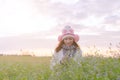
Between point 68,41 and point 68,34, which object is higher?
point 68,34

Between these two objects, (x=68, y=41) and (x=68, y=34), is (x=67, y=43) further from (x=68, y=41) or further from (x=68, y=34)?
(x=68, y=34)

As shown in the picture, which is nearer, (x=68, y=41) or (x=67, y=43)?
(x=68, y=41)

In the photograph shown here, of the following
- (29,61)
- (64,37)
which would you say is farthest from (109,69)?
(29,61)

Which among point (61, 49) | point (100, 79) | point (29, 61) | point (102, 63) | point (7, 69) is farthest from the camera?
point (29, 61)

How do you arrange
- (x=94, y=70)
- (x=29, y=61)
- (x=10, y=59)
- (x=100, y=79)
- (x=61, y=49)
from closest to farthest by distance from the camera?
1. (x=100, y=79)
2. (x=94, y=70)
3. (x=61, y=49)
4. (x=29, y=61)
5. (x=10, y=59)

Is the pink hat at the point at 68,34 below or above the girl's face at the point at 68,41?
above

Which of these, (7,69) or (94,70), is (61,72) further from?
(7,69)

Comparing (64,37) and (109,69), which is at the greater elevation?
(64,37)

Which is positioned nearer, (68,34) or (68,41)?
(68,41)

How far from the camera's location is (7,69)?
12.5 metres

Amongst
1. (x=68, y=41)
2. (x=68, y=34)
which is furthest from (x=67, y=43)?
(x=68, y=34)

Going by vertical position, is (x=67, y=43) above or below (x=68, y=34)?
below

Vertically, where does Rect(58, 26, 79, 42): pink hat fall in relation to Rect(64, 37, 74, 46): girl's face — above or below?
above

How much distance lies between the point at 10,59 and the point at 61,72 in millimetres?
9407
